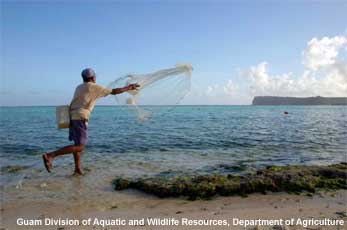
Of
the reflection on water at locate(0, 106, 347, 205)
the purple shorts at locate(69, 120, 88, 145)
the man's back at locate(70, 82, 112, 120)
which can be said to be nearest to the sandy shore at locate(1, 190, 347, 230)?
the reflection on water at locate(0, 106, 347, 205)

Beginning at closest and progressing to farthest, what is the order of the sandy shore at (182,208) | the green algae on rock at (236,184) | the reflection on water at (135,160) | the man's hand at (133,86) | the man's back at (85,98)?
the sandy shore at (182,208)
the man's back at (85,98)
the man's hand at (133,86)
the green algae on rock at (236,184)
the reflection on water at (135,160)

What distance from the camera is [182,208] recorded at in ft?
21.8

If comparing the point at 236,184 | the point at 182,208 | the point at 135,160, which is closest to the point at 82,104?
the point at 182,208

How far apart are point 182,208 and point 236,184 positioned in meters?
1.85

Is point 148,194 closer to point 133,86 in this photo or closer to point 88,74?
point 133,86

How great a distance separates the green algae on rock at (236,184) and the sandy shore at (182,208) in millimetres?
273

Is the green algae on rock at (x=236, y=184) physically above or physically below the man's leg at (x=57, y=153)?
below

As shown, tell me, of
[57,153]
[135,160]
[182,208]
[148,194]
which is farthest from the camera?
[135,160]

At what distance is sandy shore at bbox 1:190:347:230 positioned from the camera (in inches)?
234

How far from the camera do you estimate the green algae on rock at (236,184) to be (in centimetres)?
760

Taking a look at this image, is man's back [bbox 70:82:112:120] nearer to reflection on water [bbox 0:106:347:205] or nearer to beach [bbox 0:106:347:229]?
beach [bbox 0:106:347:229]

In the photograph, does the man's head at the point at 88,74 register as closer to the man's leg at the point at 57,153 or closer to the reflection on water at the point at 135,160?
the man's leg at the point at 57,153

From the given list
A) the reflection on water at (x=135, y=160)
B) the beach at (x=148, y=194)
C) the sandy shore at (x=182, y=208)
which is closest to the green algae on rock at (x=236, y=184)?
the beach at (x=148, y=194)

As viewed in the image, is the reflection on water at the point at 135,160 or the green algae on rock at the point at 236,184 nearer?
the green algae on rock at the point at 236,184
